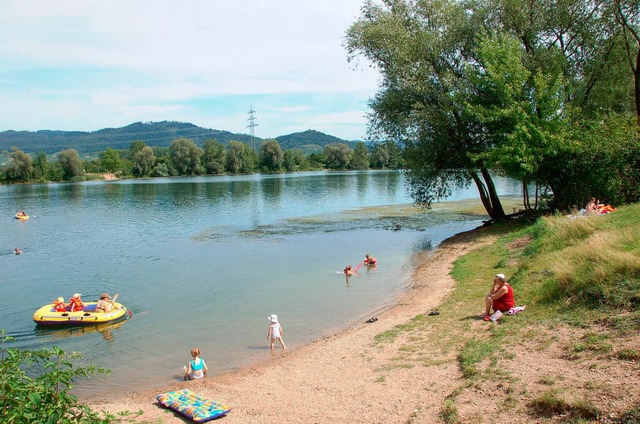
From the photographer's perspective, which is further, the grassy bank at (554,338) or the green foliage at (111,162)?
the green foliage at (111,162)

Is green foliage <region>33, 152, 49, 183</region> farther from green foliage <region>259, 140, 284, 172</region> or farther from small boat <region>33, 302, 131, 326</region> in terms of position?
small boat <region>33, 302, 131, 326</region>

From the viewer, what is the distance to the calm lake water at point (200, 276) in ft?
52.1

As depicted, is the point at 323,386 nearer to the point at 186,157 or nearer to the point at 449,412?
the point at 449,412

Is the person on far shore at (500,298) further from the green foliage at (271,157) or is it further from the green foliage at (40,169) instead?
the green foliage at (271,157)

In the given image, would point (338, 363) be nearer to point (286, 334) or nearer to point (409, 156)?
point (286, 334)

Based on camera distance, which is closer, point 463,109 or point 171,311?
point 171,311

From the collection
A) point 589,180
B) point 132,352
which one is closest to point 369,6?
point 589,180

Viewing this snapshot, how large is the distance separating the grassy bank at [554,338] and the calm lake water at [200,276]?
16.2 ft

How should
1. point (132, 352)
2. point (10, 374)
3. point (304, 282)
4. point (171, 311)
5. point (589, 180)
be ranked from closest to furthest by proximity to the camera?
point (10, 374)
point (132, 352)
point (171, 311)
point (304, 282)
point (589, 180)

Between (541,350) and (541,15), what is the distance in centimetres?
2477

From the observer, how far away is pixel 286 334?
1636 centimetres

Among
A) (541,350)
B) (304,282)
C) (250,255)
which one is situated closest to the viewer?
(541,350)

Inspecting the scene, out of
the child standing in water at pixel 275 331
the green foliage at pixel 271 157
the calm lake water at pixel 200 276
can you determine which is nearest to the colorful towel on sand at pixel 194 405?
the calm lake water at pixel 200 276

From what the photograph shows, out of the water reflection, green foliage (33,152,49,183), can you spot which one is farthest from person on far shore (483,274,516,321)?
green foliage (33,152,49,183)
